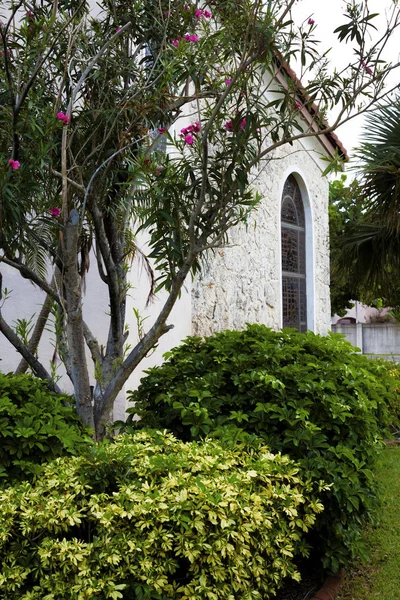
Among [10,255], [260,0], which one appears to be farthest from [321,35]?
[10,255]

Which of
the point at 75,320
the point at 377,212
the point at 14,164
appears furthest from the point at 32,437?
the point at 377,212

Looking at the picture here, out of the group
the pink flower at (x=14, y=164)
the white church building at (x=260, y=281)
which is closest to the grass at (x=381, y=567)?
the white church building at (x=260, y=281)

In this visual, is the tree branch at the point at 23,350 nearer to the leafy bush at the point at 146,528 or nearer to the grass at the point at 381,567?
the leafy bush at the point at 146,528

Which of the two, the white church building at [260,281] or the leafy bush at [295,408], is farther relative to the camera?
the white church building at [260,281]

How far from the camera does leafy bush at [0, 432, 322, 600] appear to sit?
8.72ft

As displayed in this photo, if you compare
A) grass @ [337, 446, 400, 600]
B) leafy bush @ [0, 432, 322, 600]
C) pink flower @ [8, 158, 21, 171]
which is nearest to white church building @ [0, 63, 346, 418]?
pink flower @ [8, 158, 21, 171]

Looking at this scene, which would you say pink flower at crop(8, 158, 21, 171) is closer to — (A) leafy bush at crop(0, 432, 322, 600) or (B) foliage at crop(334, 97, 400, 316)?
(A) leafy bush at crop(0, 432, 322, 600)

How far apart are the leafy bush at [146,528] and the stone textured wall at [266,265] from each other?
317 cm

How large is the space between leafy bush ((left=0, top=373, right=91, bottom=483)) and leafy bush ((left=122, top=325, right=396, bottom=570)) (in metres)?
0.49

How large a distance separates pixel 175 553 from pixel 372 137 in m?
7.51

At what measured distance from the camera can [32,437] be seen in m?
3.33

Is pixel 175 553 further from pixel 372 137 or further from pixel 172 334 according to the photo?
pixel 372 137

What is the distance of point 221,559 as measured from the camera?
2830mm

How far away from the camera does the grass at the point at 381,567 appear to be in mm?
3744
